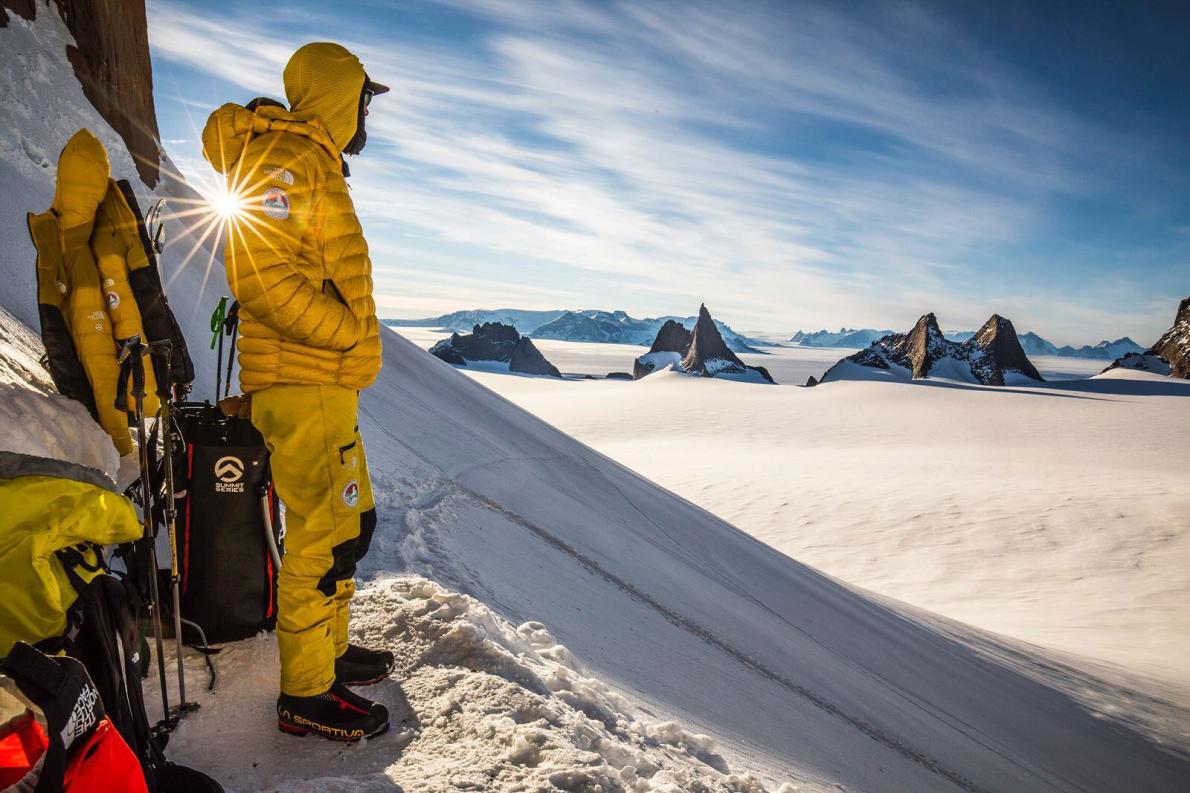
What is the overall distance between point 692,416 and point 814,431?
5.26 meters

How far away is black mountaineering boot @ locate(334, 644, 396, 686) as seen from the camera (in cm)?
208

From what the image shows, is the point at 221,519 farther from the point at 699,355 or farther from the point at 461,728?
the point at 699,355

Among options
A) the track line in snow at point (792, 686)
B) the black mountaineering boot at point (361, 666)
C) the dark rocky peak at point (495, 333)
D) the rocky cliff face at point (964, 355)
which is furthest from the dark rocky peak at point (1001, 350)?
the black mountaineering boot at point (361, 666)

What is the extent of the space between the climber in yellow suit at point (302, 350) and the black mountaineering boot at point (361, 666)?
140 mm

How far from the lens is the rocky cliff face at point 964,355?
143ft

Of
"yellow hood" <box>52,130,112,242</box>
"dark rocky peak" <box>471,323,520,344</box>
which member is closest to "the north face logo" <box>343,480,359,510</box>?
"yellow hood" <box>52,130,112,242</box>

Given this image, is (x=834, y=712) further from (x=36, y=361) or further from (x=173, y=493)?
(x=36, y=361)

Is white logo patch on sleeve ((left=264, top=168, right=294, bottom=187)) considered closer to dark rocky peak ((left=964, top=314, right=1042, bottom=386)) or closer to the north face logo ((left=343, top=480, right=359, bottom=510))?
the north face logo ((left=343, top=480, right=359, bottom=510))

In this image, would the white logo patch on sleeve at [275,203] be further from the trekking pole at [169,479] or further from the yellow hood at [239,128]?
the trekking pole at [169,479]

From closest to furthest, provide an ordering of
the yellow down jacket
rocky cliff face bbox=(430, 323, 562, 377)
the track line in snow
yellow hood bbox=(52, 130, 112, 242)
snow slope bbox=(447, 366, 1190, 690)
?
the yellow down jacket < yellow hood bbox=(52, 130, 112, 242) < the track line in snow < snow slope bbox=(447, 366, 1190, 690) < rocky cliff face bbox=(430, 323, 562, 377)

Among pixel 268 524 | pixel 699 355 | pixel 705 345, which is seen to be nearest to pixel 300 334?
pixel 268 524

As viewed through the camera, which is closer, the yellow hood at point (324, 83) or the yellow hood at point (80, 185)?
the yellow hood at point (324, 83)

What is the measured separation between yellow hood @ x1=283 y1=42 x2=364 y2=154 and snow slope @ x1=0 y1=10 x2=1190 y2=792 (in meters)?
1.43

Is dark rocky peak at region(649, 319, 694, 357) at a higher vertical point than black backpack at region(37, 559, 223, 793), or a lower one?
higher
